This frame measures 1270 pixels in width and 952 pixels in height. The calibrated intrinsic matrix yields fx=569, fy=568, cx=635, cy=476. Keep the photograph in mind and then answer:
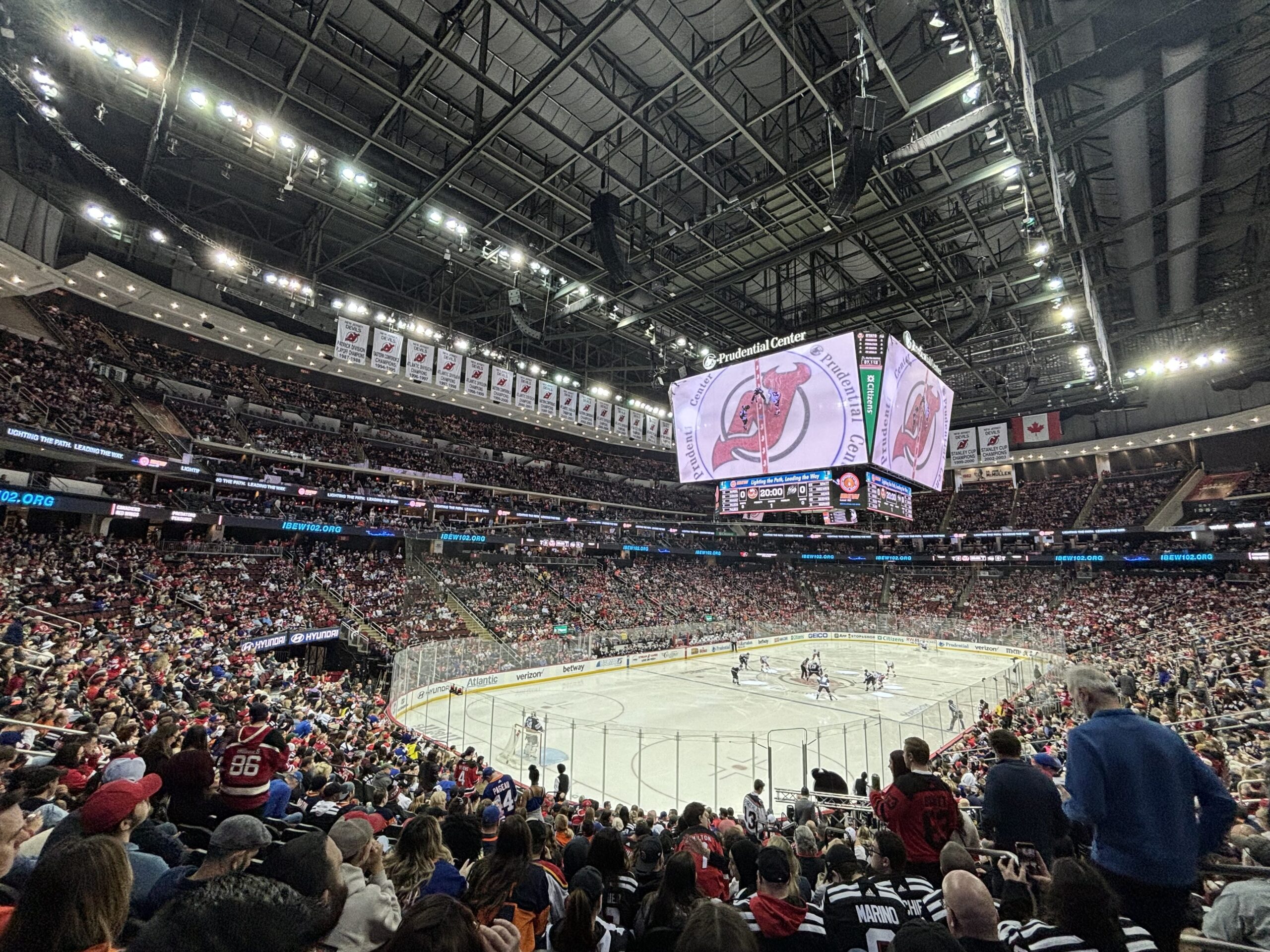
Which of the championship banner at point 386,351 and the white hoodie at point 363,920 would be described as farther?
the championship banner at point 386,351

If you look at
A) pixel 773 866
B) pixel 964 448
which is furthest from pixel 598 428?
pixel 773 866

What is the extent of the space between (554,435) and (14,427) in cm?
3029

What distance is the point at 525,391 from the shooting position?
79.7 feet

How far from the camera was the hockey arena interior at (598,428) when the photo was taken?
2559 mm

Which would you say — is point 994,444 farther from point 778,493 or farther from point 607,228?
point 607,228

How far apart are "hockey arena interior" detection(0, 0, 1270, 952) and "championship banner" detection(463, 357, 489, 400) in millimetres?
166

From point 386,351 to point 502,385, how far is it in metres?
4.61

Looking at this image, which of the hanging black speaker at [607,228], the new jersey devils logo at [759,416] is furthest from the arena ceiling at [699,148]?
the new jersey devils logo at [759,416]

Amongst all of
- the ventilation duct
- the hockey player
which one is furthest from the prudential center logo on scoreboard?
the hockey player

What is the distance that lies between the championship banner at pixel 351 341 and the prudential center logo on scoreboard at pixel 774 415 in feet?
36.8

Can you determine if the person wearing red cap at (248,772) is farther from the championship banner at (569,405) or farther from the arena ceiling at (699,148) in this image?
the championship banner at (569,405)

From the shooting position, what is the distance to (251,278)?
56.3 feet

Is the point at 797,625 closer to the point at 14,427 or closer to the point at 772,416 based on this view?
the point at 772,416

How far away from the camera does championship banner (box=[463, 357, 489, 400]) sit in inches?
878
